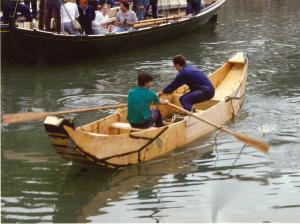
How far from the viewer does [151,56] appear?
17.5 m

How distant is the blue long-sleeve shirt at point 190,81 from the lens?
9.96m

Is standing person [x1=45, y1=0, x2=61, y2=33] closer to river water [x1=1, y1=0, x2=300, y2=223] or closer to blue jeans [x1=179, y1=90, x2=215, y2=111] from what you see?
river water [x1=1, y1=0, x2=300, y2=223]

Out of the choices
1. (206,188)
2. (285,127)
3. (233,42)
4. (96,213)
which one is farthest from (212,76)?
(233,42)

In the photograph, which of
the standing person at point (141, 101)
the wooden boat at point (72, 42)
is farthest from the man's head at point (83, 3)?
the standing person at point (141, 101)

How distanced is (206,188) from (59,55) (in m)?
8.75

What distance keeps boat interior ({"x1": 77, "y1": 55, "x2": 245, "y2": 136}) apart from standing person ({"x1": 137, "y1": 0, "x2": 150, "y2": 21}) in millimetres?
6467

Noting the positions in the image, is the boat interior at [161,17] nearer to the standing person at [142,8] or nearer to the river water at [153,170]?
the standing person at [142,8]

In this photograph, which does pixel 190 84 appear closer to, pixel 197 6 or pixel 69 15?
pixel 69 15

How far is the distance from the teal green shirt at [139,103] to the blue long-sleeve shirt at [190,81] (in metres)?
1.18

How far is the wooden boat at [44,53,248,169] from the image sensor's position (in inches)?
305

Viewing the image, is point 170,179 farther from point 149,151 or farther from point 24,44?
point 24,44

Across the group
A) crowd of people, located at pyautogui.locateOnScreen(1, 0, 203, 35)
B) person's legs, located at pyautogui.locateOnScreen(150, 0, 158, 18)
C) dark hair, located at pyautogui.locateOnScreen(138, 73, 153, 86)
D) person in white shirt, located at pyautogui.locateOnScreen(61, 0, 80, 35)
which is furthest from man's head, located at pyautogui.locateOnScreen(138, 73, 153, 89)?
person's legs, located at pyautogui.locateOnScreen(150, 0, 158, 18)

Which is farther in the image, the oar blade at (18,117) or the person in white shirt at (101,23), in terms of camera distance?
the person in white shirt at (101,23)

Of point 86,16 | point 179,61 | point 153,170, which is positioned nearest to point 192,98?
point 179,61
